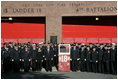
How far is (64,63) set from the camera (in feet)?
70.2

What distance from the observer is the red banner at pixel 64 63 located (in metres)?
21.4

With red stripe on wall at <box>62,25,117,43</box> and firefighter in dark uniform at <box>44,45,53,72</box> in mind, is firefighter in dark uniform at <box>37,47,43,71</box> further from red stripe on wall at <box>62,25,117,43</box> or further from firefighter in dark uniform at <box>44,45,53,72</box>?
red stripe on wall at <box>62,25,117,43</box>

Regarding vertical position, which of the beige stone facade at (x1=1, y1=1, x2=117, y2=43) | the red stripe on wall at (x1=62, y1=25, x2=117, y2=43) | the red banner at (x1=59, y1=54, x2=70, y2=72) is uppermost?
the beige stone facade at (x1=1, y1=1, x2=117, y2=43)

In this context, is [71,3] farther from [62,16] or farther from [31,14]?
[31,14]

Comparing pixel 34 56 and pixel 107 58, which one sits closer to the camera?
pixel 107 58

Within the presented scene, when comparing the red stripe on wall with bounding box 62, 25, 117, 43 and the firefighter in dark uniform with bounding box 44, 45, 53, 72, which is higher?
the red stripe on wall with bounding box 62, 25, 117, 43

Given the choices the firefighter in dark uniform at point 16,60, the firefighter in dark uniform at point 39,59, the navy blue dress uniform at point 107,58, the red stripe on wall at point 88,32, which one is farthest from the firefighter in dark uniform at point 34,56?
the red stripe on wall at point 88,32

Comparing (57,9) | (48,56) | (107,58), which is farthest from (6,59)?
(57,9)

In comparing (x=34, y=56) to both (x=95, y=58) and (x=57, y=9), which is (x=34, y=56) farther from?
(x=57, y=9)

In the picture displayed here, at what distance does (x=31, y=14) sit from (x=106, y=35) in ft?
27.9

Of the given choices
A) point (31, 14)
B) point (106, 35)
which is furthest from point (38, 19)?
point (106, 35)

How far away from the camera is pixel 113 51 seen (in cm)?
2030

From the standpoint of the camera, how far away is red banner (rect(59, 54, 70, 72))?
21.4 meters

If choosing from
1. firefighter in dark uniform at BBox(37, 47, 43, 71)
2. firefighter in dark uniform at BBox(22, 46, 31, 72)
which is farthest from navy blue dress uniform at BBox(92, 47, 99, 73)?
firefighter in dark uniform at BBox(22, 46, 31, 72)
